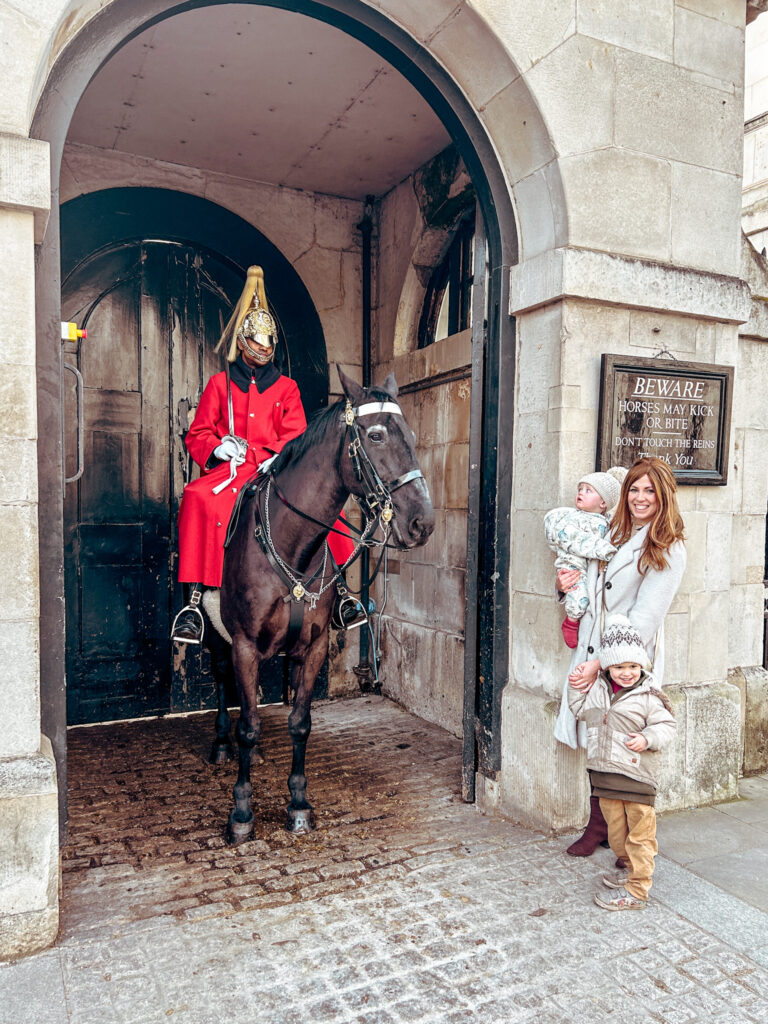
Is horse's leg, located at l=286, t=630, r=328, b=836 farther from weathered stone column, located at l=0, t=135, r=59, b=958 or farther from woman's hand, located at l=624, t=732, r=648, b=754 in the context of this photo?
woman's hand, located at l=624, t=732, r=648, b=754

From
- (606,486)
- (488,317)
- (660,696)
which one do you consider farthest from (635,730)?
(488,317)

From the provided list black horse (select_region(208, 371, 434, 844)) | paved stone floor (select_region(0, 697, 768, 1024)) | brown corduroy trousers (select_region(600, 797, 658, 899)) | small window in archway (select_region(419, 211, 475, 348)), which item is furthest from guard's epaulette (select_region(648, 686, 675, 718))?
small window in archway (select_region(419, 211, 475, 348))

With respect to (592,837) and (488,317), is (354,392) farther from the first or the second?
(592,837)

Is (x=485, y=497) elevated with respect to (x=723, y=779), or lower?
elevated

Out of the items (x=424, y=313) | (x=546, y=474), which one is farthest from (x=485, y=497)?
(x=424, y=313)

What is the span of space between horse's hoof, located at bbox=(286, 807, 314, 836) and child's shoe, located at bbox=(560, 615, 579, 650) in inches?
62.5

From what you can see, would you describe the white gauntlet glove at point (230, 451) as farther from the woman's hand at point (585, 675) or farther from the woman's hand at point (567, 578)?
the woman's hand at point (585, 675)

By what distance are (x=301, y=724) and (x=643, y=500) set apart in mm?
2071

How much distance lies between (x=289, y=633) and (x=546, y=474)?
60.6 inches

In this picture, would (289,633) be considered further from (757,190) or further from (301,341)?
(757,190)

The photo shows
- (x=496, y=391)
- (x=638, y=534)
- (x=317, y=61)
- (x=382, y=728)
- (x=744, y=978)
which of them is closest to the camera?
(x=744, y=978)

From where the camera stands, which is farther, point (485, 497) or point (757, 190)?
point (757, 190)

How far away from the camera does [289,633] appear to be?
3.86 meters

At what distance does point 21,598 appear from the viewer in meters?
2.75
